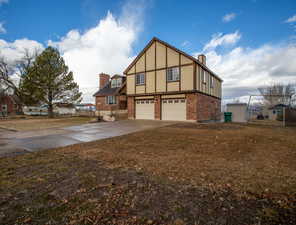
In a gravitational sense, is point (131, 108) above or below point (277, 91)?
below

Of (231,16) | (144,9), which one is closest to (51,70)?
(144,9)

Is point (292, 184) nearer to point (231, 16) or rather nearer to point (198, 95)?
point (198, 95)

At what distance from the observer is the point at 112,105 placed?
883 inches

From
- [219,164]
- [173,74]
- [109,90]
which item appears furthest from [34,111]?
[219,164]

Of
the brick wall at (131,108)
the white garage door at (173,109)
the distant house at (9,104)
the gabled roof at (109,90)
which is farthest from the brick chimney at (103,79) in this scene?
the distant house at (9,104)

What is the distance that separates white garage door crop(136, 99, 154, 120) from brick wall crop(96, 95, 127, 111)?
480 cm

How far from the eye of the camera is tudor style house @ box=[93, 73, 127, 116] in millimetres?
21984

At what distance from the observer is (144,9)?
42.5 ft

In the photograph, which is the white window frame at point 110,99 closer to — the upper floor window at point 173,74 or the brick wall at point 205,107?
the upper floor window at point 173,74

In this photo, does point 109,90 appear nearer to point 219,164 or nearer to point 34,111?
point 219,164

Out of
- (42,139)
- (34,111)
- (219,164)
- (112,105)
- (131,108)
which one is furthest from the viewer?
(34,111)

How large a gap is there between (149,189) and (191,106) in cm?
1282

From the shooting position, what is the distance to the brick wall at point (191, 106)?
47.1 feet

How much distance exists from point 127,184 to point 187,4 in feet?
48.7
